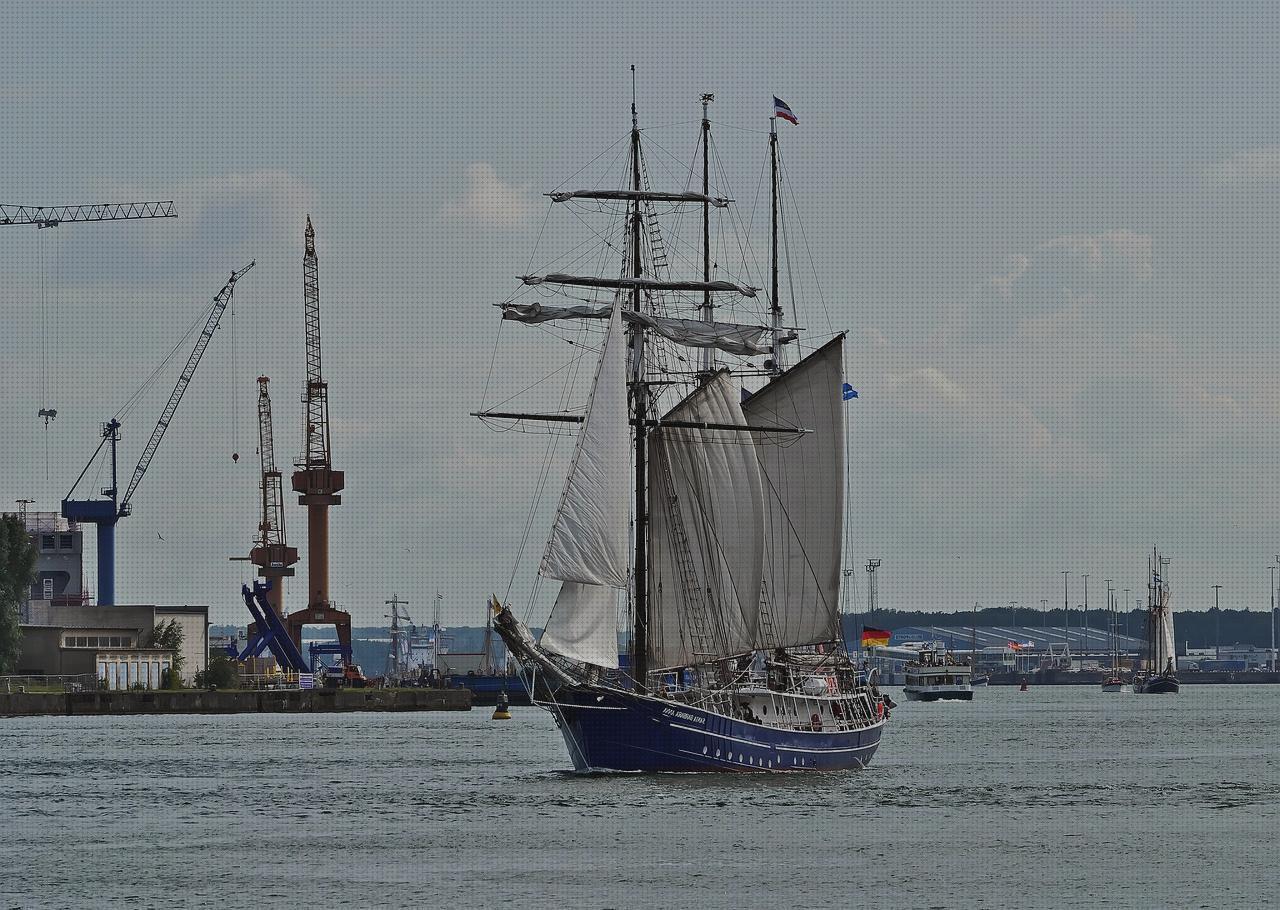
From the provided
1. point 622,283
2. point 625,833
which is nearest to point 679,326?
point 622,283

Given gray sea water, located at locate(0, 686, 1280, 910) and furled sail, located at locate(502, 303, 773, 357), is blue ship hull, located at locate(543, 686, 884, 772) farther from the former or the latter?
furled sail, located at locate(502, 303, 773, 357)

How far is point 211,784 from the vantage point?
3789 inches

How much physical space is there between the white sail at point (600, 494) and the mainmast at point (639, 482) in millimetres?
4533

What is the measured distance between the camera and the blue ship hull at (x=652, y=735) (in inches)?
3381

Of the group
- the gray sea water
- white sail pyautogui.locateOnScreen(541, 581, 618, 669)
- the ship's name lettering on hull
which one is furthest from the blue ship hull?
white sail pyautogui.locateOnScreen(541, 581, 618, 669)

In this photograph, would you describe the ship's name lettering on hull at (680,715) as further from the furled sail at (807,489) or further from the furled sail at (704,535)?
the furled sail at (807,489)

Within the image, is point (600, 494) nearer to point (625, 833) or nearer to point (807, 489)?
point (625, 833)

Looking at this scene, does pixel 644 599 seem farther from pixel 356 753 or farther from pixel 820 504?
pixel 356 753

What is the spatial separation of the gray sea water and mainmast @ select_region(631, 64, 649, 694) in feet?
18.8

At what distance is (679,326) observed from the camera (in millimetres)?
97125

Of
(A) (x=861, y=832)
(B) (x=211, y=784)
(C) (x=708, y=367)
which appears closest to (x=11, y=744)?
(B) (x=211, y=784)

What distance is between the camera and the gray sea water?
5756 centimetres

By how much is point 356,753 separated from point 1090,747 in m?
43.8

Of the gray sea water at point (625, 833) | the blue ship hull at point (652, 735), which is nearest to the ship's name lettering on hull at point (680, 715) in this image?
the blue ship hull at point (652, 735)
